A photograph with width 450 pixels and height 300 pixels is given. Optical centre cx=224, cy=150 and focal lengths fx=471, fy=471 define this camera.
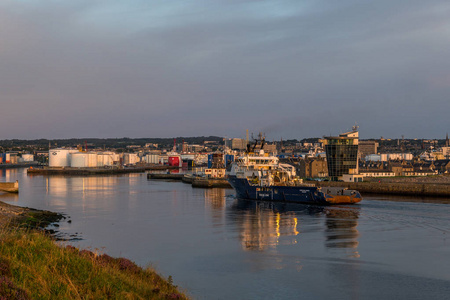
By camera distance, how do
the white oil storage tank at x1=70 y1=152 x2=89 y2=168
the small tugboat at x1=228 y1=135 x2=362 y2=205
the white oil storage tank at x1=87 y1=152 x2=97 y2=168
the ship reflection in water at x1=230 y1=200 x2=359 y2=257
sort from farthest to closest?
the white oil storage tank at x1=87 y1=152 x2=97 y2=168
the white oil storage tank at x1=70 y1=152 x2=89 y2=168
the small tugboat at x1=228 y1=135 x2=362 y2=205
the ship reflection in water at x1=230 y1=200 x2=359 y2=257

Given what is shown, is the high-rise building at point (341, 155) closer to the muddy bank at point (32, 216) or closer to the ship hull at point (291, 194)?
the ship hull at point (291, 194)

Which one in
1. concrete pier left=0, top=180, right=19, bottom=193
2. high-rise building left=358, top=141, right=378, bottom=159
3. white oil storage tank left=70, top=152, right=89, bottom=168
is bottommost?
concrete pier left=0, top=180, right=19, bottom=193

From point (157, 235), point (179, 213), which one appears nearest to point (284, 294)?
point (157, 235)

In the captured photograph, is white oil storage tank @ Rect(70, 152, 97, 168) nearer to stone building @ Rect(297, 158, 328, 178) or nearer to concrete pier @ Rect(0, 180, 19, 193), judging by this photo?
concrete pier @ Rect(0, 180, 19, 193)

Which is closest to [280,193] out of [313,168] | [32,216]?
[32,216]

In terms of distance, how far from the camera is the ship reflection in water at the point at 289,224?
71.4ft

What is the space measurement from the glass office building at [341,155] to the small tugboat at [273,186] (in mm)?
11824

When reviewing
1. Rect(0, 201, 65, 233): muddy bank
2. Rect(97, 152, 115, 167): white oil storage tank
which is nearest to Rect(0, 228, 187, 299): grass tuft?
Rect(0, 201, 65, 233): muddy bank

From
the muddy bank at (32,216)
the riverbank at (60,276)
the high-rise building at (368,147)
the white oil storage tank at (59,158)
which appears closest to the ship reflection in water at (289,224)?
the muddy bank at (32,216)

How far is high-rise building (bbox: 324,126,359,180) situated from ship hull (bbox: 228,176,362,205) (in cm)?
1695

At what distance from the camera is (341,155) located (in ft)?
185

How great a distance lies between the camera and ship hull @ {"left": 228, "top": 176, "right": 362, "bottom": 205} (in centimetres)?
3752

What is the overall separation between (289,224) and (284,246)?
6942 mm

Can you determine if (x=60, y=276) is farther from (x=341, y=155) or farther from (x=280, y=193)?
(x=341, y=155)
